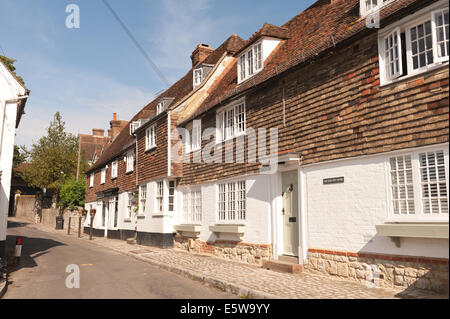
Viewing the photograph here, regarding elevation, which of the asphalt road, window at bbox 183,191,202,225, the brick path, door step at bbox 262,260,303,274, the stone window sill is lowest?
the asphalt road

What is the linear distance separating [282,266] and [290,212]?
1.54 m

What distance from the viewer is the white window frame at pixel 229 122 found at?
13219 millimetres

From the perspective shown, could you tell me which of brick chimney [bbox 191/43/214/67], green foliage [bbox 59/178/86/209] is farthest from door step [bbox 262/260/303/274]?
green foliage [bbox 59/178/86/209]

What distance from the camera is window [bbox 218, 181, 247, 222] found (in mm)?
12781

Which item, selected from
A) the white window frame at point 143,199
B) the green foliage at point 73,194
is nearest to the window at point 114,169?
the white window frame at point 143,199

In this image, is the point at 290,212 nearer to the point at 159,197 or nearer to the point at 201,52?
the point at 159,197

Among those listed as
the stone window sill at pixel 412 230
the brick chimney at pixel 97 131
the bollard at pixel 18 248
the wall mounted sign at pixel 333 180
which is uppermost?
the brick chimney at pixel 97 131

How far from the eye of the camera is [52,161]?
3775 centimetres

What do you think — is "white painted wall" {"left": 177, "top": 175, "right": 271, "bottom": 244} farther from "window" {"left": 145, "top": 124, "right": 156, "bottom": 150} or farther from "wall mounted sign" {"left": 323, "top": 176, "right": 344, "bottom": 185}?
"window" {"left": 145, "top": 124, "right": 156, "bottom": 150}

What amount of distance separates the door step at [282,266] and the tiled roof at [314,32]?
5.35 meters

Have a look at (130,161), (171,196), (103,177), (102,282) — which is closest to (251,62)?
(171,196)

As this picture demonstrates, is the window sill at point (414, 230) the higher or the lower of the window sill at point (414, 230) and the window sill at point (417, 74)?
the lower

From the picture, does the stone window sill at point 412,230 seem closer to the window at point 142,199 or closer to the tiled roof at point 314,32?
the tiled roof at point 314,32

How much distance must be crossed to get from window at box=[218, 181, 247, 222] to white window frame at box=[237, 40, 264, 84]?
387 cm
